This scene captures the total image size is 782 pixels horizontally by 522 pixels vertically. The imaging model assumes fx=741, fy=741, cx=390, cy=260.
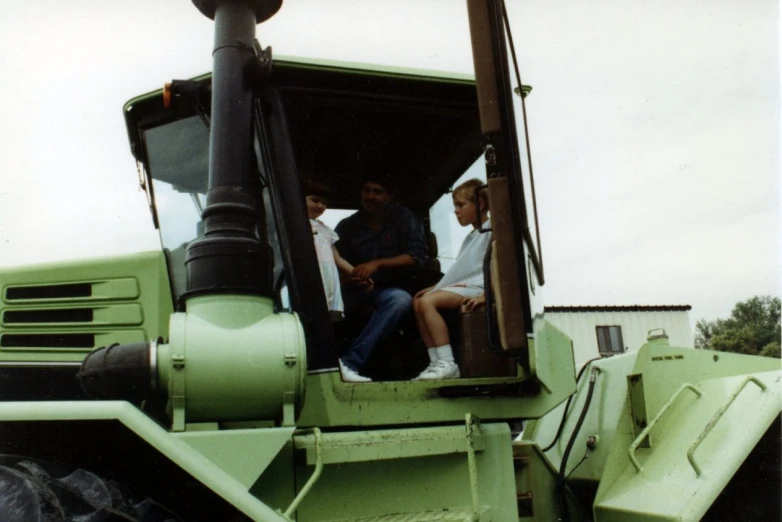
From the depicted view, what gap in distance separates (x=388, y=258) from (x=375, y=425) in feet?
3.49

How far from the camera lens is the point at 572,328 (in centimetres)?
2359

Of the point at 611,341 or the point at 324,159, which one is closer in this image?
the point at 324,159

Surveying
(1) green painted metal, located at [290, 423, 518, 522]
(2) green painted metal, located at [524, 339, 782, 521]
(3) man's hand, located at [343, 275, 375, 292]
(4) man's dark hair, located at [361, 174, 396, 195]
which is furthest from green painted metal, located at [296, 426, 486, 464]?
(4) man's dark hair, located at [361, 174, 396, 195]

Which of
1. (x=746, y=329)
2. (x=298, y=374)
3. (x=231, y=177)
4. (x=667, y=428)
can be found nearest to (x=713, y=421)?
(x=667, y=428)

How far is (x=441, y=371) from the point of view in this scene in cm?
329

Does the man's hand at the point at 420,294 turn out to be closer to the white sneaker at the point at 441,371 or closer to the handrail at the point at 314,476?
the white sneaker at the point at 441,371

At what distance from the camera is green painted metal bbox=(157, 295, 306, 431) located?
252 centimetres

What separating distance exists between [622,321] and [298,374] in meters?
23.1

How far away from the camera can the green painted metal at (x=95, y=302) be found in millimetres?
3174

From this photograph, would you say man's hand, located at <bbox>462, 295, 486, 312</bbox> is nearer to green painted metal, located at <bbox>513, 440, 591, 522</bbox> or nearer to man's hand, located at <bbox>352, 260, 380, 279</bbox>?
man's hand, located at <bbox>352, 260, 380, 279</bbox>

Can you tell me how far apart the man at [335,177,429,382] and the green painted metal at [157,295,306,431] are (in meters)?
0.82

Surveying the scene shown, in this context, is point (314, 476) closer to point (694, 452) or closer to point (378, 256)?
point (378, 256)

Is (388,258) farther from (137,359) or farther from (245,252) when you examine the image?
(137,359)

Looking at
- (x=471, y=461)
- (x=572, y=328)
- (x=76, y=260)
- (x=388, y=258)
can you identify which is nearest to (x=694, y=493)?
(x=471, y=461)
